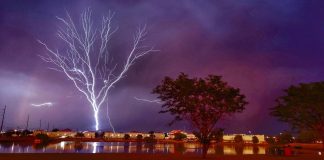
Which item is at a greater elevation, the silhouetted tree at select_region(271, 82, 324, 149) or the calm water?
the silhouetted tree at select_region(271, 82, 324, 149)

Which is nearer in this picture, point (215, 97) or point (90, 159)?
point (90, 159)

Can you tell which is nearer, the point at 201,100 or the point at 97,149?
the point at 201,100

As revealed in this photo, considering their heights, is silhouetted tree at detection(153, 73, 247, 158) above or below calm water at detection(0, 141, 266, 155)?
above

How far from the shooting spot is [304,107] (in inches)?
1321

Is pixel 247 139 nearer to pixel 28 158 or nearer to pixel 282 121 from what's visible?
pixel 282 121

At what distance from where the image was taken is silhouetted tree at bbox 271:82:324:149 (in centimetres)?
3222

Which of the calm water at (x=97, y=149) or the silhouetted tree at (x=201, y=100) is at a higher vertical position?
the silhouetted tree at (x=201, y=100)

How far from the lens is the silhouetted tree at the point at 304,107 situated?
32219 millimetres

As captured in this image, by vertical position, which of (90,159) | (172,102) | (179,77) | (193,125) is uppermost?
(179,77)

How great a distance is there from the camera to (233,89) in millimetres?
27500

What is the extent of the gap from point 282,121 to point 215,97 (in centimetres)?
1394

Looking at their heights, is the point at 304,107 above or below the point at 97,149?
above

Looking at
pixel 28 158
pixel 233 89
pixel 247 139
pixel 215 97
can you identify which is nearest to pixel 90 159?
pixel 28 158

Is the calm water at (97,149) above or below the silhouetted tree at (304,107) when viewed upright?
below
